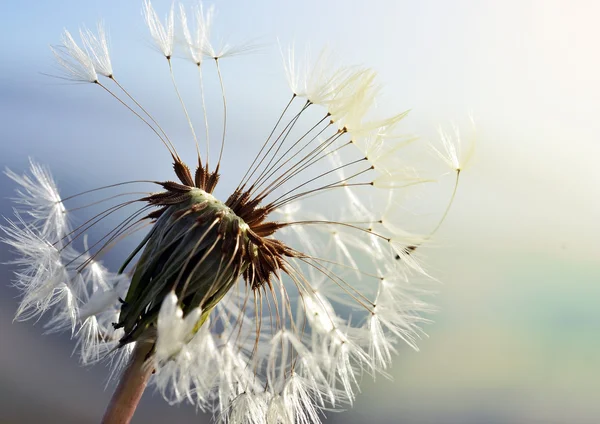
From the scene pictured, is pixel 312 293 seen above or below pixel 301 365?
above

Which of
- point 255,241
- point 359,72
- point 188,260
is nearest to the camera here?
point 188,260

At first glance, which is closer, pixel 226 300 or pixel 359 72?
pixel 359 72

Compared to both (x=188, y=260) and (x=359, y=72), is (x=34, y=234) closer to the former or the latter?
(x=188, y=260)

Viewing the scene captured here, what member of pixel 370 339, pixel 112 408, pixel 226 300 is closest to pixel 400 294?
pixel 370 339

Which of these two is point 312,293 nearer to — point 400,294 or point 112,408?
point 400,294

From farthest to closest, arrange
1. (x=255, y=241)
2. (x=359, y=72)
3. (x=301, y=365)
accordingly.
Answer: (x=301, y=365) < (x=359, y=72) < (x=255, y=241)

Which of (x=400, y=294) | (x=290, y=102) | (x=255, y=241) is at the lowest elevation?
(x=255, y=241)
